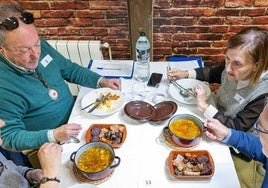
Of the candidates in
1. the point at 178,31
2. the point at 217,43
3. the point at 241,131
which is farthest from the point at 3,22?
the point at 217,43

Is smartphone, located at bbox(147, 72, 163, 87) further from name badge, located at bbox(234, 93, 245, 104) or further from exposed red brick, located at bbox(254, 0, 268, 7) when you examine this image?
exposed red brick, located at bbox(254, 0, 268, 7)

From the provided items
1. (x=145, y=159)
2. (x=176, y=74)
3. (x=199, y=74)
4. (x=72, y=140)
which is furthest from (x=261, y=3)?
(x=72, y=140)

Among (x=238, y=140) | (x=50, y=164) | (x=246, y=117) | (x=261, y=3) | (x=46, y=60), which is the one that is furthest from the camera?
(x=261, y=3)

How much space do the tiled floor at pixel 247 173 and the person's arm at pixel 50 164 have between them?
0.98 meters

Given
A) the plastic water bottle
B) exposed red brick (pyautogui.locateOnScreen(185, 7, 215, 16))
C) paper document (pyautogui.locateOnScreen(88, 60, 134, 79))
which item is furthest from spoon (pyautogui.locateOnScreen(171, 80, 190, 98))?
exposed red brick (pyautogui.locateOnScreen(185, 7, 215, 16))

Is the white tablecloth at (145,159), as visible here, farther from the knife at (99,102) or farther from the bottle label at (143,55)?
the bottle label at (143,55)

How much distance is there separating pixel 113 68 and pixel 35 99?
626 millimetres

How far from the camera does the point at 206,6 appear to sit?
7.31 ft

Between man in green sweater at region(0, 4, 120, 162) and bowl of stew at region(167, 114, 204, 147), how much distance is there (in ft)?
1.55

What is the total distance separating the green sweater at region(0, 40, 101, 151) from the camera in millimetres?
1380

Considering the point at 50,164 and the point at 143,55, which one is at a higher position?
the point at 143,55

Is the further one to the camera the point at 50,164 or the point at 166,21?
the point at 166,21

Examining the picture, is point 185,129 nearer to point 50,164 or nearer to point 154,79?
point 154,79

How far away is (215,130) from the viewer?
1325 millimetres
